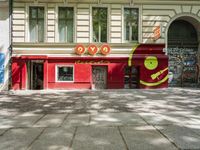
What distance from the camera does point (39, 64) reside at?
23.6 m

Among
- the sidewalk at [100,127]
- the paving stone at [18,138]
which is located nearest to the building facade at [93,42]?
the sidewalk at [100,127]

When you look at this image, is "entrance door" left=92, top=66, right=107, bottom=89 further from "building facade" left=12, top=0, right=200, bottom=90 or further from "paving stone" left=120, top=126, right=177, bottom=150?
"paving stone" left=120, top=126, right=177, bottom=150

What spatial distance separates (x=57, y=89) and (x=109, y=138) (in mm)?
15435

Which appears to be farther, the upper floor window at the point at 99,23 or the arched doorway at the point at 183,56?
the arched doorway at the point at 183,56

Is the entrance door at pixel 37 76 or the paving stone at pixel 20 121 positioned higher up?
the entrance door at pixel 37 76

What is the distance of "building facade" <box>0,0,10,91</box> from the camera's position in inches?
893

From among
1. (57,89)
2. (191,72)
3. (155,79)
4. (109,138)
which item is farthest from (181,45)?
(109,138)

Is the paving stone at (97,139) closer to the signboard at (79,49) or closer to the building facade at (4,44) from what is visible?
the signboard at (79,49)

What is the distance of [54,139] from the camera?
812 centimetres

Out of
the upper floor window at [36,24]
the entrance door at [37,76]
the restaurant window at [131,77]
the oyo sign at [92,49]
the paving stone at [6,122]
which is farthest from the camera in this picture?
the restaurant window at [131,77]

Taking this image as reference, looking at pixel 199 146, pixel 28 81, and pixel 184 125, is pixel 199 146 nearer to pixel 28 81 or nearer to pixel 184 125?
pixel 184 125

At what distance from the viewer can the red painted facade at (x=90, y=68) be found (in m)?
23.1

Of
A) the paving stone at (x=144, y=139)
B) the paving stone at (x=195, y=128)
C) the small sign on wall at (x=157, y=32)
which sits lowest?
the paving stone at (x=144, y=139)

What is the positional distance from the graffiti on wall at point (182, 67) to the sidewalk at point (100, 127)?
1052 centimetres
